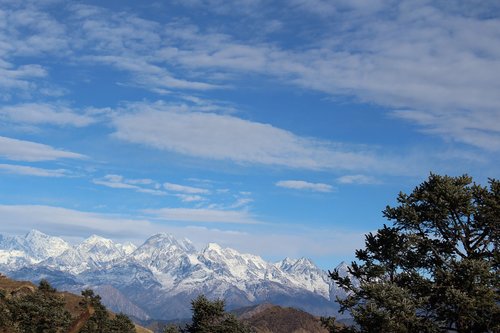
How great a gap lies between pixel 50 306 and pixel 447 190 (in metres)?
84.9

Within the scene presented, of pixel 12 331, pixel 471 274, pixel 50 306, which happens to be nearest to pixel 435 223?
pixel 471 274

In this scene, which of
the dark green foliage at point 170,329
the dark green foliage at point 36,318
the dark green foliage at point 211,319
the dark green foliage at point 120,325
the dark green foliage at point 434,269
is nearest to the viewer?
the dark green foliage at point 434,269

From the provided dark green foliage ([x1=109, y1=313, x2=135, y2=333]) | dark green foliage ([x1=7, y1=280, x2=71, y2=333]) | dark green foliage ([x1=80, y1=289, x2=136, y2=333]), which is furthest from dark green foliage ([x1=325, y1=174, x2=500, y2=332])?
dark green foliage ([x1=109, y1=313, x2=135, y2=333])

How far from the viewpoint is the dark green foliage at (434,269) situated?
34.1 metres

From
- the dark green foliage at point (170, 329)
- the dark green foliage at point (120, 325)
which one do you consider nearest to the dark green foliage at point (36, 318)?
the dark green foliage at point (120, 325)

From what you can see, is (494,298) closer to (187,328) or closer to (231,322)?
(231,322)

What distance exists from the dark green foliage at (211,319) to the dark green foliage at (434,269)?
8804mm

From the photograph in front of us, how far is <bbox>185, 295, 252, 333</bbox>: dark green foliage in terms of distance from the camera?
1794 inches

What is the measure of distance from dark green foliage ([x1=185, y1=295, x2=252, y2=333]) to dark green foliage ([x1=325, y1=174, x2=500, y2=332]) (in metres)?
8.80

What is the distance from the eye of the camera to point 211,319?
153ft

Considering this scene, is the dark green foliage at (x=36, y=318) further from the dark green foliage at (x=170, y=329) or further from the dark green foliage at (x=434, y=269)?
the dark green foliage at (x=434, y=269)

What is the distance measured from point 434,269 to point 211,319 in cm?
1961

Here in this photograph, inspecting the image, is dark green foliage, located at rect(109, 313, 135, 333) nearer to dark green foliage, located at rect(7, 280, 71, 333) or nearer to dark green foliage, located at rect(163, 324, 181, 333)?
dark green foliage, located at rect(7, 280, 71, 333)

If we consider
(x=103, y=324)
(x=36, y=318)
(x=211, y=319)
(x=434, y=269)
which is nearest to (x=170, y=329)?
(x=211, y=319)
